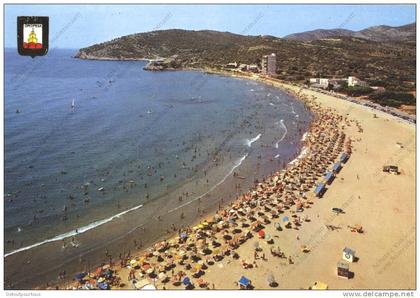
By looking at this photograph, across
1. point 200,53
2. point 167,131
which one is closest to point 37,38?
point 167,131

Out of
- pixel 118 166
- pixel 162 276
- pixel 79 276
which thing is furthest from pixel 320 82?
pixel 79 276

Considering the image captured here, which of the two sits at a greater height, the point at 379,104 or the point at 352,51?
the point at 352,51

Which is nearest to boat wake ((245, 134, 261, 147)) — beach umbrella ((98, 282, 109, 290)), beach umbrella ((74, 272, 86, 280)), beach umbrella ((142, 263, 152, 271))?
beach umbrella ((142, 263, 152, 271))

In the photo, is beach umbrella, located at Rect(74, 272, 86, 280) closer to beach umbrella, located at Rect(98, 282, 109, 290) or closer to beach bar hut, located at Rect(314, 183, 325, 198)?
beach umbrella, located at Rect(98, 282, 109, 290)

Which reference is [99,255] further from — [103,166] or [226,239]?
[103,166]

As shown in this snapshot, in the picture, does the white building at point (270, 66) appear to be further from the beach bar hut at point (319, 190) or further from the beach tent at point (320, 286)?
the beach tent at point (320, 286)

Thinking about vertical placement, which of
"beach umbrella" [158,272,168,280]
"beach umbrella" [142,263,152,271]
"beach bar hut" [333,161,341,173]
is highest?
"beach bar hut" [333,161,341,173]
